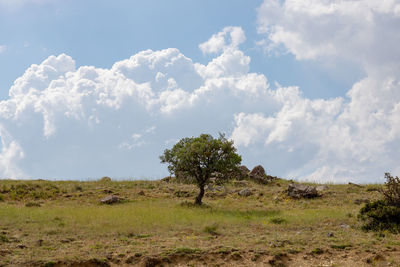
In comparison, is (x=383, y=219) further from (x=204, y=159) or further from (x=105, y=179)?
(x=105, y=179)

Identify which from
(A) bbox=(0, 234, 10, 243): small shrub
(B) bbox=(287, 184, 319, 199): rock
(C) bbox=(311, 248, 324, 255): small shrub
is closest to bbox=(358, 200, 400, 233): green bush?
(C) bbox=(311, 248, 324, 255): small shrub

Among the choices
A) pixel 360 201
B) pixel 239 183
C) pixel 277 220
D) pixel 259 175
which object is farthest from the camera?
pixel 259 175

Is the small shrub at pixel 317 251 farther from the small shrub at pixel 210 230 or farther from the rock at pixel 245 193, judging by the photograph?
the rock at pixel 245 193

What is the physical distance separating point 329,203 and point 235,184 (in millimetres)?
11457

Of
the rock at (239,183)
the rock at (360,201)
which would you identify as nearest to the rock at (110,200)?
the rock at (239,183)

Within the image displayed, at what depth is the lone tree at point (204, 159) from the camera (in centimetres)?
2861

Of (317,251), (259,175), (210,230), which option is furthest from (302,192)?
(317,251)

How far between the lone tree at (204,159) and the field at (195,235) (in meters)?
2.48

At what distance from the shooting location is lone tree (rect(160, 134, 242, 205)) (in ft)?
93.9

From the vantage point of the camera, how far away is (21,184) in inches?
1350

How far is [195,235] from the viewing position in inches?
650

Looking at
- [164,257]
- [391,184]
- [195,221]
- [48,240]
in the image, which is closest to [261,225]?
[195,221]

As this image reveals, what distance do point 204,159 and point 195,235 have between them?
41.4 feet

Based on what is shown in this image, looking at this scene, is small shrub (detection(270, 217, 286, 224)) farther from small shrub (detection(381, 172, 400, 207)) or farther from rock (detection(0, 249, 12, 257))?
rock (detection(0, 249, 12, 257))
